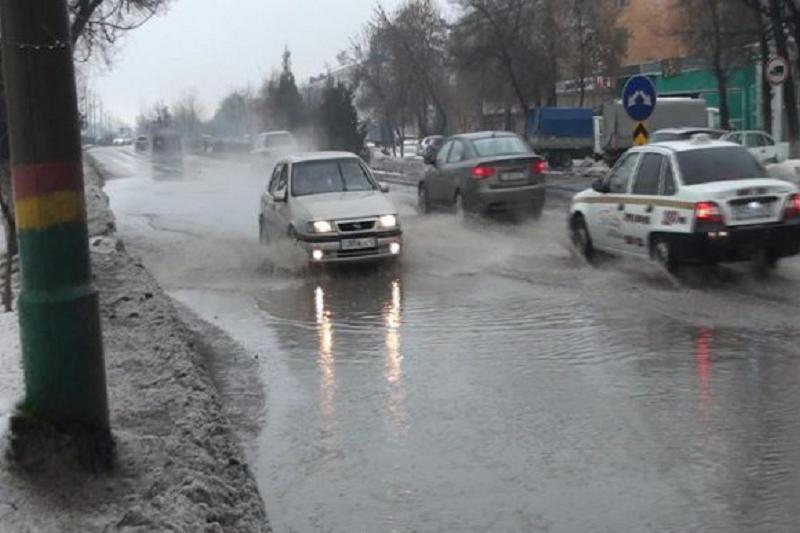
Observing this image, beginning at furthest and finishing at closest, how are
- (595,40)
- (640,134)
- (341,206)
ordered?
(595,40), (640,134), (341,206)

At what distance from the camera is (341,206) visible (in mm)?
15305

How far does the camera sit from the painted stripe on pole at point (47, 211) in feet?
17.2

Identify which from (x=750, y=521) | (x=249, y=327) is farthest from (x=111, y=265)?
(x=750, y=521)

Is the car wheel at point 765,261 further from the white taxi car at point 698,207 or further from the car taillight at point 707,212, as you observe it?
the car taillight at point 707,212

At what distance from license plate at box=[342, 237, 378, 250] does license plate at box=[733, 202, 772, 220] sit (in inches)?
188

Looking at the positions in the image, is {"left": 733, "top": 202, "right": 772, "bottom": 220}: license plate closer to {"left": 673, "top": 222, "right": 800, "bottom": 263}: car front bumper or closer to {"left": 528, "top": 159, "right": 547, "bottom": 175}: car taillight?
{"left": 673, "top": 222, "right": 800, "bottom": 263}: car front bumper

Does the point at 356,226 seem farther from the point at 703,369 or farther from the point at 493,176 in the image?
the point at 703,369

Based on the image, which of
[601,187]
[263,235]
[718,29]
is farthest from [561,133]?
[601,187]

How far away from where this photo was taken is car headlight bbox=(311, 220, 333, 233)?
14.9 meters

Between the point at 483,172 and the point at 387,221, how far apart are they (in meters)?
5.70

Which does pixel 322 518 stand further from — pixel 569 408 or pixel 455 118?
pixel 455 118

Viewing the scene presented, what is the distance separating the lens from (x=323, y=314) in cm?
1216

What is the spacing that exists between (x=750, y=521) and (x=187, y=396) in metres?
3.33

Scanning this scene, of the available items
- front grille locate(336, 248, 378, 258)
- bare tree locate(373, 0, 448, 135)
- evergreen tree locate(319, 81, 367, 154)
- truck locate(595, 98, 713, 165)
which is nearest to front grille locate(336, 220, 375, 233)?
front grille locate(336, 248, 378, 258)
